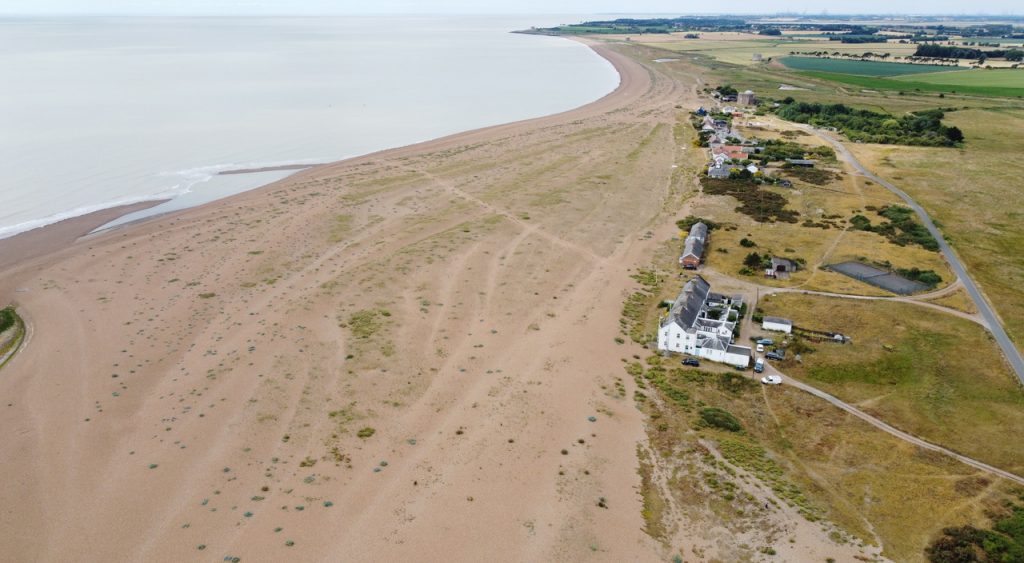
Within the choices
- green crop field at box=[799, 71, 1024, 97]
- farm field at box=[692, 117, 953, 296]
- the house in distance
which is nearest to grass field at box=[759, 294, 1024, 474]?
farm field at box=[692, 117, 953, 296]

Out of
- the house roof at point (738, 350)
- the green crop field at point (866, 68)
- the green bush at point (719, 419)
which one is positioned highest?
the green crop field at point (866, 68)

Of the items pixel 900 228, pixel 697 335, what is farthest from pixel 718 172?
pixel 697 335

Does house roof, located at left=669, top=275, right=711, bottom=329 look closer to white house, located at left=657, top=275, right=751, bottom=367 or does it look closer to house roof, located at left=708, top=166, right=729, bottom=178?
white house, located at left=657, top=275, right=751, bottom=367

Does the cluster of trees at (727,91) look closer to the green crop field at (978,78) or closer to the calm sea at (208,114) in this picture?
the calm sea at (208,114)

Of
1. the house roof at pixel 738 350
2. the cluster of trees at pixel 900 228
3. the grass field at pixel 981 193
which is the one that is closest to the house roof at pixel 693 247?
the house roof at pixel 738 350

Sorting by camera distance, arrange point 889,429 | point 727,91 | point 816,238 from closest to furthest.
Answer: point 889,429
point 816,238
point 727,91

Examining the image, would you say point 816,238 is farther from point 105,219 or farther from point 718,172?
point 105,219
